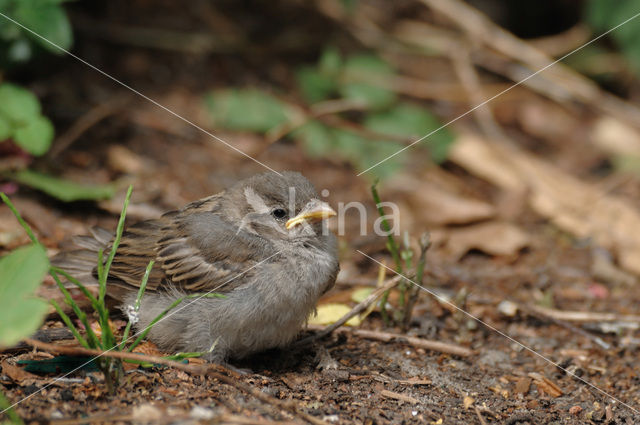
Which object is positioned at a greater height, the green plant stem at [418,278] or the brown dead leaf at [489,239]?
the green plant stem at [418,278]

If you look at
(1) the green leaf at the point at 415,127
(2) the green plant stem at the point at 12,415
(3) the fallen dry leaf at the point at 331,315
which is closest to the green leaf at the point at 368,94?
(1) the green leaf at the point at 415,127

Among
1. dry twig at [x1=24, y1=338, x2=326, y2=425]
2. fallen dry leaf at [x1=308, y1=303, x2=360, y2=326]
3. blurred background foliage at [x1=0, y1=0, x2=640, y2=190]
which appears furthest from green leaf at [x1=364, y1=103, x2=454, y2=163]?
dry twig at [x1=24, y1=338, x2=326, y2=425]

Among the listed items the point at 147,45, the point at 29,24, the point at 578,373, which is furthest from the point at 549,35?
the point at 29,24

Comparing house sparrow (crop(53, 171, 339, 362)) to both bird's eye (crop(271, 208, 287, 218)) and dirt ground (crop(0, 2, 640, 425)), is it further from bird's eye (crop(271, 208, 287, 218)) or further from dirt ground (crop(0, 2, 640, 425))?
dirt ground (crop(0, 2, 640, 425))

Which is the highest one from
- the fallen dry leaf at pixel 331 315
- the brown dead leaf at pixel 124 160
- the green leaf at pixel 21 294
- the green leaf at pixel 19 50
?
the green leaf at pixel 19 50

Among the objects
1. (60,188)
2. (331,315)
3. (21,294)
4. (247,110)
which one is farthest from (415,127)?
(21,294)

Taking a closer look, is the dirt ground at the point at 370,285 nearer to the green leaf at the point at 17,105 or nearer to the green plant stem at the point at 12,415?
the green plant stem at the point at 12,415
